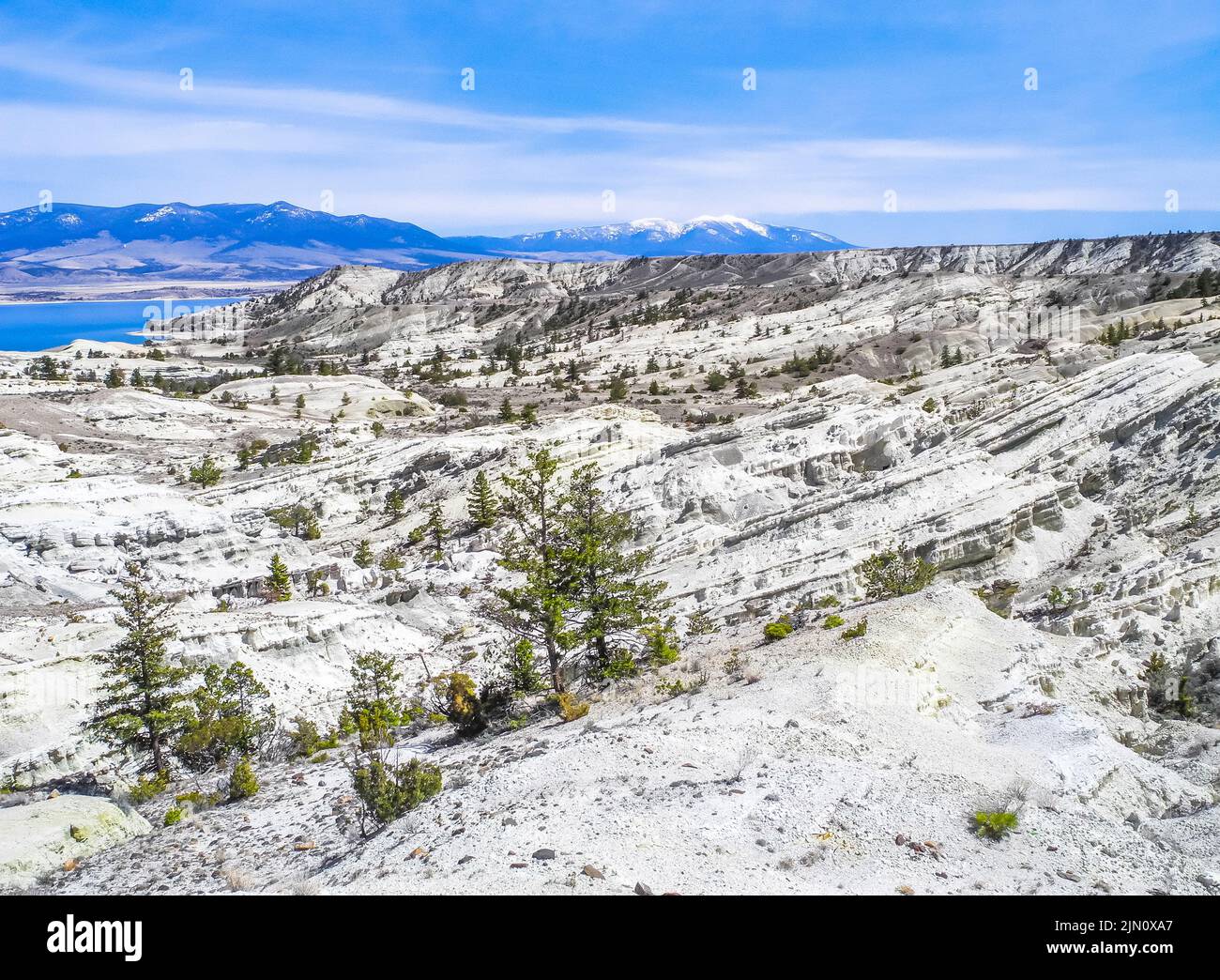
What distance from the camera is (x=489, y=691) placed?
16.2m

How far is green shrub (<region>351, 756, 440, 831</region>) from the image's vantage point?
10742 mm

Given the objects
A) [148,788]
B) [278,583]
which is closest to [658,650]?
[148,788]

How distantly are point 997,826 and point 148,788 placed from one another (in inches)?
517

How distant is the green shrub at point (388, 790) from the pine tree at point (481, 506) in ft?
75.1

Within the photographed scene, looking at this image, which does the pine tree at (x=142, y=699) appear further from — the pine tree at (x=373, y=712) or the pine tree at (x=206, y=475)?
the pine tree at (x=206, y=475)

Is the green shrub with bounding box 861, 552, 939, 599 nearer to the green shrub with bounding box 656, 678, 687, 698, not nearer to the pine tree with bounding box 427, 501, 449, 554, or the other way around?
the green shrub with bounding box 656, 678, 687, 698

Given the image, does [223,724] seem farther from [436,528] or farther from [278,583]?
[436,528]

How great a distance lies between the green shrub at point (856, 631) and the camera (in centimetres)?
1489

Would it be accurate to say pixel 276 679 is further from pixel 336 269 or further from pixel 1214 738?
pixel 336 269

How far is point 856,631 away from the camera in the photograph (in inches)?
589

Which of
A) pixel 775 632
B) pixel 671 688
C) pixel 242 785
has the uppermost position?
pixel 775 632
